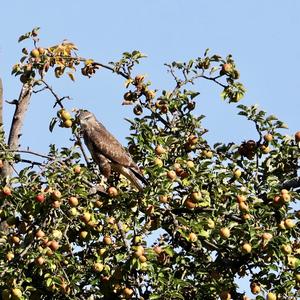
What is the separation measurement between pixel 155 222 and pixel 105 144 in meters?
3.03

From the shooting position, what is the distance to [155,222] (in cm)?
807

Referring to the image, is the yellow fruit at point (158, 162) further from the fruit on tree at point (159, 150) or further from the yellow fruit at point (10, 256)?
the yellow fruit at point (10, 256)

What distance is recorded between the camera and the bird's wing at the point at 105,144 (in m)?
10.0

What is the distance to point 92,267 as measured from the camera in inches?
329

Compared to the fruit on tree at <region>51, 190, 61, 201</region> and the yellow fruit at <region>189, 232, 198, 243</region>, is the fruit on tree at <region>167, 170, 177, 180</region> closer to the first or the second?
the yellow fruit at <region>189, 232, 198, 243</region>

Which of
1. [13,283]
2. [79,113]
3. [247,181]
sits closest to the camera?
[13,283]

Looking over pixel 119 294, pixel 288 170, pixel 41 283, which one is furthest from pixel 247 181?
pixel 41 283

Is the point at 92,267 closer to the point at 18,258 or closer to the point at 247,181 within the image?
the point at 18,258

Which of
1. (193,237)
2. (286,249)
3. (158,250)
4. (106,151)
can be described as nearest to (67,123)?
(106,151)

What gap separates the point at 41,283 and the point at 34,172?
1151 mm

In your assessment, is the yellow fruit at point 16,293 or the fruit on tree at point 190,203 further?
the fruit on tree at point 190,203

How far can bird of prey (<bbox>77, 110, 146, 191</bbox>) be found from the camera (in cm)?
934

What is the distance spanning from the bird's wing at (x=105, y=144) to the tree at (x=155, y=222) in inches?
30.5

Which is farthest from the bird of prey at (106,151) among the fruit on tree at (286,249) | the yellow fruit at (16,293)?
the yellow fruit at (16,293)
